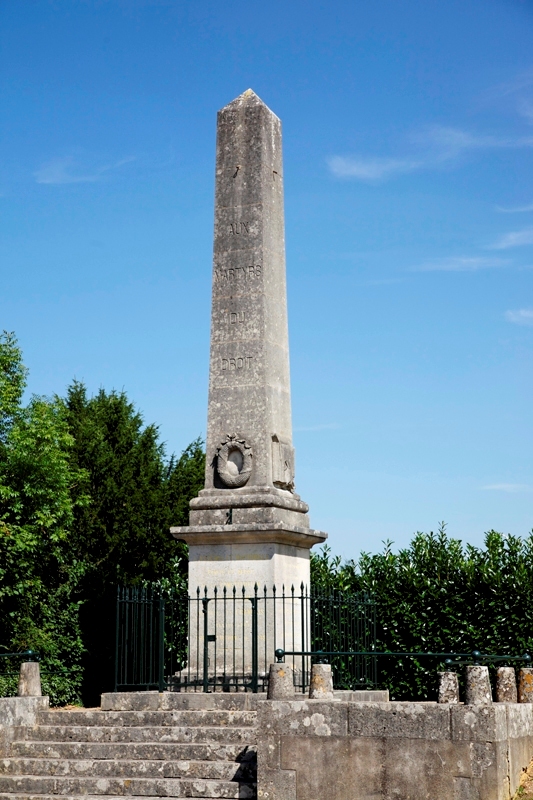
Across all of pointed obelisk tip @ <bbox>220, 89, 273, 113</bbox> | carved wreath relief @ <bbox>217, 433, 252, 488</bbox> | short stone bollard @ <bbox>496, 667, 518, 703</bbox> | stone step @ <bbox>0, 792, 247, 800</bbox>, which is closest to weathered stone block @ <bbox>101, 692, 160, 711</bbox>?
stone step @ <bbox>0, 792, 247, 800</bbox>

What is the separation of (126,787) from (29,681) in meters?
2.83

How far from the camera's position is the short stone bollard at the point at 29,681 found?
13.5 metres

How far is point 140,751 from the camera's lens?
11.8 meters

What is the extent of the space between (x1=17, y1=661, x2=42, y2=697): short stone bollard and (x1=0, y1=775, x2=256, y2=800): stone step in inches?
70.7

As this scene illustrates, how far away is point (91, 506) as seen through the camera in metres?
25.8

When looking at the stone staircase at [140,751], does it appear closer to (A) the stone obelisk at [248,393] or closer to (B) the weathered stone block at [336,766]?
(B) the weathered stone block at [336,766]

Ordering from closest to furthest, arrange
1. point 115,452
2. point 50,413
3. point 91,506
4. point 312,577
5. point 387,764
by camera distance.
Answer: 1. point 387,764
2. point 312,577
3. point 50,413
4. point 91,506
5. point 115,452

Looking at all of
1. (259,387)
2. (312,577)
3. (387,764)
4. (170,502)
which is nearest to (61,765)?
(387,764)

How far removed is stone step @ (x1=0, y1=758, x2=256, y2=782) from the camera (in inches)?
439

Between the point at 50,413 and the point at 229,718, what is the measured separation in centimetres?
1280

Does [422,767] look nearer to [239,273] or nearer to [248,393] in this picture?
[248,393]

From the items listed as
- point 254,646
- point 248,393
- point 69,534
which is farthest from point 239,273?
point 69,534

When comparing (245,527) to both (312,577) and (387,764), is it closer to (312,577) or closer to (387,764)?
(387,764)

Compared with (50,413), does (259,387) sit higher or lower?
lower
